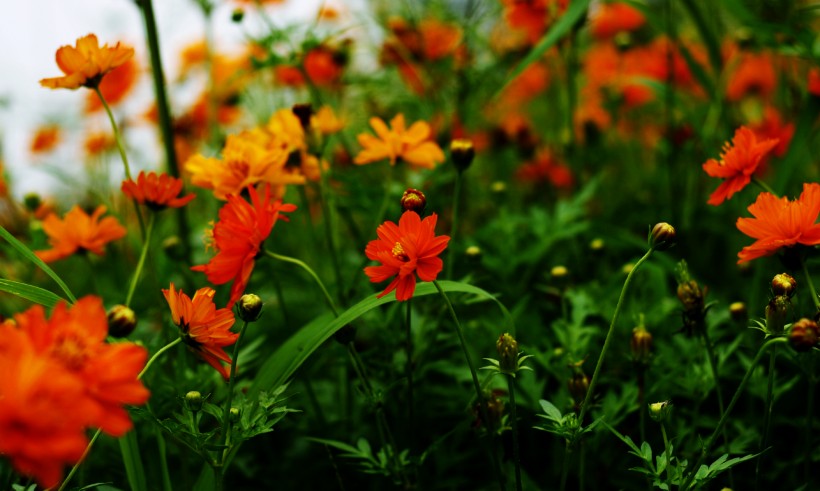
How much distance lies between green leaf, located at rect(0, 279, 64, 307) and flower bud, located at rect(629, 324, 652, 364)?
0.58 meters

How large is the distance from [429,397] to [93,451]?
431mm

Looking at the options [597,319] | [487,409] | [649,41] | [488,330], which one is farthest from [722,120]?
[649,41]

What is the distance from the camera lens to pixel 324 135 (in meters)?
1.05

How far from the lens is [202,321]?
25.5 inches

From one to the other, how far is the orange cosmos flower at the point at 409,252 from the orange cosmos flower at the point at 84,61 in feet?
1.23

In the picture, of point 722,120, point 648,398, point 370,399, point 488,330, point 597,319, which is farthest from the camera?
point 722,120

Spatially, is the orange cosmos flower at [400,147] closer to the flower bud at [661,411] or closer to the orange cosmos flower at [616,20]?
the flower bud at [661,411]

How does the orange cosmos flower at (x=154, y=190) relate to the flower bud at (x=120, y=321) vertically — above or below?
above

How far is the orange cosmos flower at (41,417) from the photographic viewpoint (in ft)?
1.36

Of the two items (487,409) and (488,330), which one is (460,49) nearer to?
(488,330)

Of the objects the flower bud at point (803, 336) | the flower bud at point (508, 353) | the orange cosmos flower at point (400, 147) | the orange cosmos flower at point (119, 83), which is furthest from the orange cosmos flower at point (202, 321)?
the orange cosmos flower at point (119, 83)

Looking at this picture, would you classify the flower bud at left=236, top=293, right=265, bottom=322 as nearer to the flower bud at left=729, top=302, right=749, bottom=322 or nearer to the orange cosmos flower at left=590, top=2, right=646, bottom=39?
the flower bud at left=729, top=302, right=749, bottom=322

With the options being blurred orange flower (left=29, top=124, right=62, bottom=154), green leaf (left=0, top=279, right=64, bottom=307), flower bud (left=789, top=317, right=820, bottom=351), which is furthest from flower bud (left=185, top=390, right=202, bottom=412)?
blurred orange flower (left=29, top=124, right=62, bottom=154)

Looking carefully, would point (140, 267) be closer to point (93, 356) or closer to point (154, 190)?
point (154, 190)
